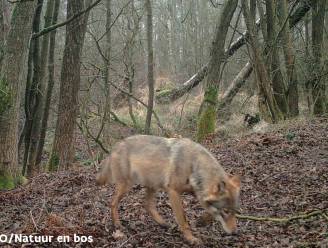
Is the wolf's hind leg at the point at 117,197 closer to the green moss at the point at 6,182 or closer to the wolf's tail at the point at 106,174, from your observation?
the wolf's tail at the point at 106,174

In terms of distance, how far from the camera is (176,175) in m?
6.12

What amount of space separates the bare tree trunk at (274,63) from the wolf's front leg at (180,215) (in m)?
12.6

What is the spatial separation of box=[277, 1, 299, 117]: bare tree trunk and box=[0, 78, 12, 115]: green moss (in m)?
10.8

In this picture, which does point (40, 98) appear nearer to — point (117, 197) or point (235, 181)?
point (117, 197)

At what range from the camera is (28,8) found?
11234 millimetres

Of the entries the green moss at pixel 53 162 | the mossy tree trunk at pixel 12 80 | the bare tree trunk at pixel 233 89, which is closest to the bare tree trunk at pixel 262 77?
the bare tree trunk at pixel 233 89

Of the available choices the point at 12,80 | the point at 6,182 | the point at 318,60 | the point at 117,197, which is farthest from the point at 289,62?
the point at 117,197

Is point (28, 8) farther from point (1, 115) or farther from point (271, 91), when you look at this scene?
point (271, 91)

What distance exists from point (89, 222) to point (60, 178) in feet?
16.2

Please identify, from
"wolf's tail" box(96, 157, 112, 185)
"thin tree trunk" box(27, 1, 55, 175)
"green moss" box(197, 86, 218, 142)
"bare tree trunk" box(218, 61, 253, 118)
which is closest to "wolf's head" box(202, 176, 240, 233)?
"wolf's tail" box(96, 157, 112, 185)

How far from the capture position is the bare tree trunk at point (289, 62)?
17.9m

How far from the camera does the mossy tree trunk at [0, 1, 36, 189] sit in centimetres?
1104

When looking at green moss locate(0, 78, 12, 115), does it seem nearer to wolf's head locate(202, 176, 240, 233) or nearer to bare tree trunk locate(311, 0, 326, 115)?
wolf's head locate(202, 176, 240, 233)

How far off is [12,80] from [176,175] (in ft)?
21.3
